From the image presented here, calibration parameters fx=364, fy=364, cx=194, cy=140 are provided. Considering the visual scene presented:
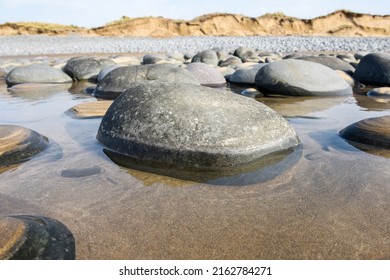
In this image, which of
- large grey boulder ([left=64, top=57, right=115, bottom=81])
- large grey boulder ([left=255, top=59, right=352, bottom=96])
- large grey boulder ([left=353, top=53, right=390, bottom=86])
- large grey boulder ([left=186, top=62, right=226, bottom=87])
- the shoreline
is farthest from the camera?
the shoreline

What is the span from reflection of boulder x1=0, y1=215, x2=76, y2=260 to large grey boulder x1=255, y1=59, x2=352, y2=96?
3959 mm

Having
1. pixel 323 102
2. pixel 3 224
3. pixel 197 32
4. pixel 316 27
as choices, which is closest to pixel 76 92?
pixel 323 102

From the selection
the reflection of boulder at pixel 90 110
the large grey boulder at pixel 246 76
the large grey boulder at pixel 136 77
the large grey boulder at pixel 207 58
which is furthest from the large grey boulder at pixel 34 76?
the large grey boulder at pixel 207 58

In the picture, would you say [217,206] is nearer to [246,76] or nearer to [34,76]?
[246,76]

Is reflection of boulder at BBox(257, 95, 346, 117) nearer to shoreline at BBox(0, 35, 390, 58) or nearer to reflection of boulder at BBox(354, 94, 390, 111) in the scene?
reflection of boulder at BBox(354, 94, 390, 111)

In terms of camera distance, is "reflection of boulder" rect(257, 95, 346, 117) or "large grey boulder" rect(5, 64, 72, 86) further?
"large grey boulder" rect(5, 64, 72, 86)

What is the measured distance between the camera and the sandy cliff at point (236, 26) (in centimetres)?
3859

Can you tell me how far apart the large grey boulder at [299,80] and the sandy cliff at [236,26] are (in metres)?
35.2

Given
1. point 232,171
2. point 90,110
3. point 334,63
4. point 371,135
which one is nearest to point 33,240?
point 232,171

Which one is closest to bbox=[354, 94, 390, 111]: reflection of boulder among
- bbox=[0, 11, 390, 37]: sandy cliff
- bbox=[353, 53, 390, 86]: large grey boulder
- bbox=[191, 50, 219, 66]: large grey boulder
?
bbox=[353, 53, 390, 86]: large grey boulder

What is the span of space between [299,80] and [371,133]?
242 centimetres

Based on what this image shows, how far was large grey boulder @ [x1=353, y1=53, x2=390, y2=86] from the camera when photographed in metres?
6.00

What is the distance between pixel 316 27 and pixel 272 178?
42.9 metres

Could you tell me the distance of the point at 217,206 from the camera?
164cm
